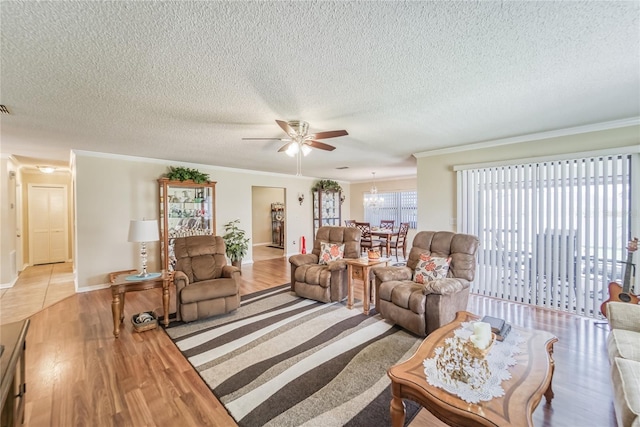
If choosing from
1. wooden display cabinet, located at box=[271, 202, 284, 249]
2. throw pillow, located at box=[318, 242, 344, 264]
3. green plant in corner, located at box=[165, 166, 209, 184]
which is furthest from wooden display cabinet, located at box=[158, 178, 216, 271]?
wooden display cabinet, located at box=[271, 202, 284, 249]

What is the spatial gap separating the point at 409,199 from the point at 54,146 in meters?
8.39

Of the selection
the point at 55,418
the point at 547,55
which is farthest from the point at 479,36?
the point at 55,418

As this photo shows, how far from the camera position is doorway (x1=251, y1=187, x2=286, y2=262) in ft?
32.7

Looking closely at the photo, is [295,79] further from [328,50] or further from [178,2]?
[178,2]

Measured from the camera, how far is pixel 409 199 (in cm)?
883

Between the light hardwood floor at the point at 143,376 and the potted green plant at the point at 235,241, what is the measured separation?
7.48 ft

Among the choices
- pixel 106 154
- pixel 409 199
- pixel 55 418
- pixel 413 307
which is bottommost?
pixel 55 418

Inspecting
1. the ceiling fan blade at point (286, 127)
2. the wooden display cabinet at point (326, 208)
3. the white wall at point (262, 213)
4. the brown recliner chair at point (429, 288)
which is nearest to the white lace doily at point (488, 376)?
the brown recliner chair at point (429, 288)

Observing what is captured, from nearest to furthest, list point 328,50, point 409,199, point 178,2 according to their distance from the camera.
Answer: point 178,2, point 328,50, point 409,199

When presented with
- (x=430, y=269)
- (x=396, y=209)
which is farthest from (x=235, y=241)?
(x=396, y=209)

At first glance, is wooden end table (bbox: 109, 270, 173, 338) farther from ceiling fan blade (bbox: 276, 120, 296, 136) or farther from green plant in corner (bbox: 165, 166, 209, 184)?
green plant in corner (bbox: 165, 166, 209, 184)

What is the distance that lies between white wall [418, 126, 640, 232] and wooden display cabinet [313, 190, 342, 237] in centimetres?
402

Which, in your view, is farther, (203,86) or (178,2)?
(203,86)

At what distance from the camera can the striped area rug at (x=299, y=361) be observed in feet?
6.10
